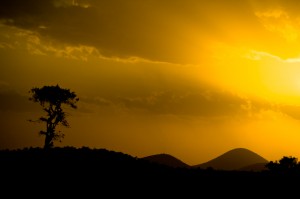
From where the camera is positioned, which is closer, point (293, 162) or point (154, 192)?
point (154, 192)

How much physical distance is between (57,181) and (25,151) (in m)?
13.4

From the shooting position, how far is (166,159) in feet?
496

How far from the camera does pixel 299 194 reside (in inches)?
1245

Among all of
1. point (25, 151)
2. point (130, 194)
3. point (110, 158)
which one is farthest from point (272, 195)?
point (25, 151)

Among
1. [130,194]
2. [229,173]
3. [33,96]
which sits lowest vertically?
[130,194]

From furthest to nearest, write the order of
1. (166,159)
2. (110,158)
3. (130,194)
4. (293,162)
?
(166,159) < (293,162) < (110,158) < (130,194)

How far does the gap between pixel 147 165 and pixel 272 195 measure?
13.6 metres

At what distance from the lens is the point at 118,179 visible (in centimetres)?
3306

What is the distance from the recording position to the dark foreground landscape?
2998 cm

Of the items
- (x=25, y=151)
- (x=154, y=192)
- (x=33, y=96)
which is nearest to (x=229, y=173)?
(x=154, y=192)

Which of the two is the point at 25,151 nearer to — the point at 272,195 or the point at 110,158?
the point at 110,158

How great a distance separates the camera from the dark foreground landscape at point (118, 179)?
30.0 metres

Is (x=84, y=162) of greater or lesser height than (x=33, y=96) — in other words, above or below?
below

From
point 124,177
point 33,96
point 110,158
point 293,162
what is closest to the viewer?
point 124,177
